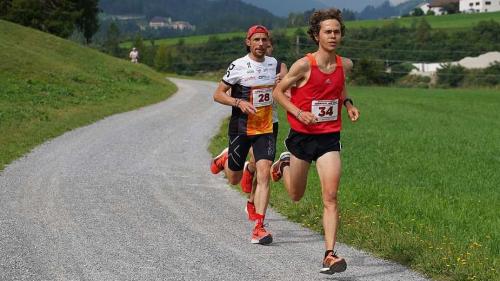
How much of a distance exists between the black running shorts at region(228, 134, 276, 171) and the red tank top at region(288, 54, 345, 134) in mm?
1495

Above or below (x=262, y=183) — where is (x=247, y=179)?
below

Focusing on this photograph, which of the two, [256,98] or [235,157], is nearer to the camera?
[256,98]

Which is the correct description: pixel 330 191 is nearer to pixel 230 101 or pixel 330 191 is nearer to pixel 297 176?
pixel 297 176

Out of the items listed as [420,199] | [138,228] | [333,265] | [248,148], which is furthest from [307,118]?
[420,199]

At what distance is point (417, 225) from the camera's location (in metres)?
8.64

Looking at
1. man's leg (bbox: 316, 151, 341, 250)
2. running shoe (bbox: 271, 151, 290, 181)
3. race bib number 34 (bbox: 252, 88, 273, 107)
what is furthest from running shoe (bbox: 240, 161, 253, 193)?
man's leg (bbox: 316, 151, 341, 250)

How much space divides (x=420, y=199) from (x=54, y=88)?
24.9 m

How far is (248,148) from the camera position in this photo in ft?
29.9

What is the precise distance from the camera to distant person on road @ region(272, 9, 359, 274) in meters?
7.03

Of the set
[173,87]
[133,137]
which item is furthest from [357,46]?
[133,137]

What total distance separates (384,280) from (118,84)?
32.8m

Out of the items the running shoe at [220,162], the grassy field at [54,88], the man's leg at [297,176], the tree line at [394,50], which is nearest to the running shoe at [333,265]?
the man's leg at [297,176]

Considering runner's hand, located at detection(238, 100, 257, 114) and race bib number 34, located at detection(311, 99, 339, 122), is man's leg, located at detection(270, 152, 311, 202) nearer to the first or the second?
race bib number 34, located at detection(311, 99, 339, 122)

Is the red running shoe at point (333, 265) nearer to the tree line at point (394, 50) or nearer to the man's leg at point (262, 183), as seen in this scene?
the man's leg at point (262, 183)
